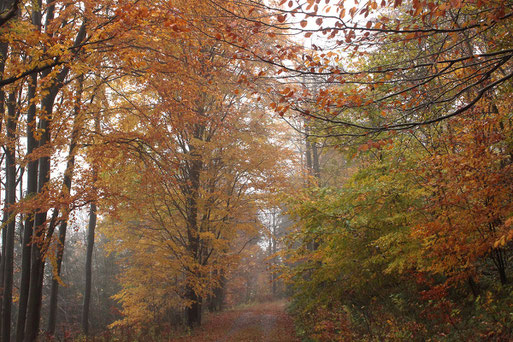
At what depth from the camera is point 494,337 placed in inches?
181

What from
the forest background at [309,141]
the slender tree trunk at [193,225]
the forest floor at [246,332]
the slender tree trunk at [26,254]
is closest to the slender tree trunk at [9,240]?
the forest background at [309,141]

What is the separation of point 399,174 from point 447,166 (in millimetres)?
1519

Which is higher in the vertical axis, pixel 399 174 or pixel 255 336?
pixel 399 174

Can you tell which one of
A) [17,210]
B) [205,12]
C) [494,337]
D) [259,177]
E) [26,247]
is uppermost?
[205,12]

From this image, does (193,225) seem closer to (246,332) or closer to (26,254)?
(246,332)

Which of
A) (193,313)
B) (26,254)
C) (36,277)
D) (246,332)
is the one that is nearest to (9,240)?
(26,254)

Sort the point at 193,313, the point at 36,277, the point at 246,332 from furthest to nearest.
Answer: the point at 193,313, the point at 246,332, the point at 36,277

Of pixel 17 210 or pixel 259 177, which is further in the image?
pixel 259 177

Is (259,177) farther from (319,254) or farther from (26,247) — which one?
(26,247)

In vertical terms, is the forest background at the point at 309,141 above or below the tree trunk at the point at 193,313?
above

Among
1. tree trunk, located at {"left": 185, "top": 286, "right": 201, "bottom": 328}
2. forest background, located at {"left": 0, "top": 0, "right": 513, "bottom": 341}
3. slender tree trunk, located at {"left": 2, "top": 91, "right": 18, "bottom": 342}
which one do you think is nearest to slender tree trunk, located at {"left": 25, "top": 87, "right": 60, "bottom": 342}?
forest background, located at {"left": 0, "top": 0, "right": 513, "bottom": 341}

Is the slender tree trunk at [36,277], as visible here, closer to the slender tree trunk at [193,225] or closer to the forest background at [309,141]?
the forest background at [309,141]

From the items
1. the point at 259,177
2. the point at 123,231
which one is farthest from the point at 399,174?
the point at 123,231

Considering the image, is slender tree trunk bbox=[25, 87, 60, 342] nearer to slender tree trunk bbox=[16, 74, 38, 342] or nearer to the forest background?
the forest background
